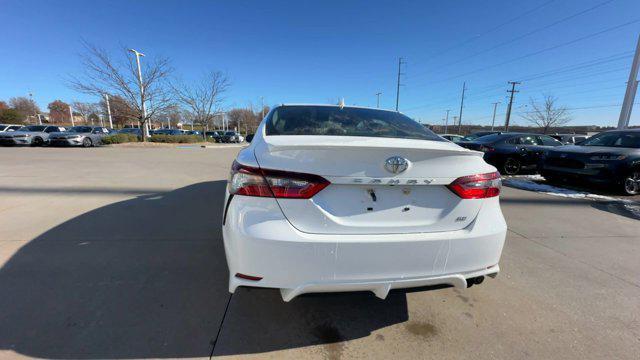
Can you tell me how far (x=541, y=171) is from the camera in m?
7.71

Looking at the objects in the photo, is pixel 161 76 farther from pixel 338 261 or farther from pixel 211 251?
pixel 338 261

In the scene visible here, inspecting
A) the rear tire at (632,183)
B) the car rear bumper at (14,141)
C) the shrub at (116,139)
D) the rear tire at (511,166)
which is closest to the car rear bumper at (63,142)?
the car rear bumper at (14,141)

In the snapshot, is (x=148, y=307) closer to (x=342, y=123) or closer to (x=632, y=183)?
(x=342, y=123)

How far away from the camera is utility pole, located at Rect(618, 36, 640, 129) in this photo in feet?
41.4

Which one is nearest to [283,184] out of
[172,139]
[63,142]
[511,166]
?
[511,166]

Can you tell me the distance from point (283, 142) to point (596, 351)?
2417mm

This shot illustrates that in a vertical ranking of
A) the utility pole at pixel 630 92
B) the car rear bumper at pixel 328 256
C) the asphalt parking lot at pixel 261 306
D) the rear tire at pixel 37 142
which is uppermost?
the utility pole at pixel 630 92

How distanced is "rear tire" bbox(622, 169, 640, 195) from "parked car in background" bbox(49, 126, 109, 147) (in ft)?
82.4

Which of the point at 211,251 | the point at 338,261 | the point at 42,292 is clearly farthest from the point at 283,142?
the point at 42,292

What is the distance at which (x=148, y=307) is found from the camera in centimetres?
220

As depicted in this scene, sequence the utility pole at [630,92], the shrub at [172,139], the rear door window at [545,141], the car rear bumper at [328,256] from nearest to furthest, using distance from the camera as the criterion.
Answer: the car rear bumper at [328,256] → the rear door window at [545,141] → the utility pole at [630,92] → the shrub at [172,139]

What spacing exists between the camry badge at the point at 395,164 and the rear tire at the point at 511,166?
30.9 ft

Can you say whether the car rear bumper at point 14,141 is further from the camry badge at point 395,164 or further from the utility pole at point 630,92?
the utility pole at point 630,92

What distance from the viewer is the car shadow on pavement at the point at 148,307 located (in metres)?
1.85
